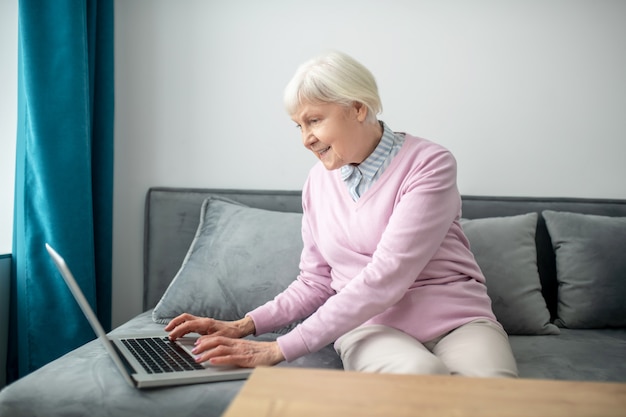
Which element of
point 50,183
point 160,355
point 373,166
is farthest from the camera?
point 50,183

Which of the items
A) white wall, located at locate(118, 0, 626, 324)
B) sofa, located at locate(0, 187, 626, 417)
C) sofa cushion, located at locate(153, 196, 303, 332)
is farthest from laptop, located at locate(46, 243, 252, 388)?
white wall, located at locate(118, 0, 626, 324)

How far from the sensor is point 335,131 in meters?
1.57

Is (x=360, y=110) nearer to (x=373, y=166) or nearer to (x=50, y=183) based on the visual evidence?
(x=373, y=166)

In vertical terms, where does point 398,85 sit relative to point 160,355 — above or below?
above

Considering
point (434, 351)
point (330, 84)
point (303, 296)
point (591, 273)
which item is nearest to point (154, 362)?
point (303, 296)

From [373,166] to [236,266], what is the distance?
A: 62cm

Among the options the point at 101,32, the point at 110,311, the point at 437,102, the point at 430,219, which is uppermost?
the point at 101,32

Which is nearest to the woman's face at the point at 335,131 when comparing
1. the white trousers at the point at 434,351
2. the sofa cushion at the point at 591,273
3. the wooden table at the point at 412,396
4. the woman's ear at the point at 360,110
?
the woman's ear at the point at 360,110

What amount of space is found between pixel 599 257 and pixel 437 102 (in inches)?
31.0

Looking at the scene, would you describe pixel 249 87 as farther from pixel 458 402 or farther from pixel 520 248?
pixel 458 402

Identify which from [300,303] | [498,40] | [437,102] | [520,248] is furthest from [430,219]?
[498,40]

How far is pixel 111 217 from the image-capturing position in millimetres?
2391

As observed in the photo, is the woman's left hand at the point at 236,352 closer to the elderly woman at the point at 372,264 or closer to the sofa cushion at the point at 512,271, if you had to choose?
the elderly woman at the point at 372,264

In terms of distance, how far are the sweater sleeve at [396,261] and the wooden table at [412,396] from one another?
0.45 metres
